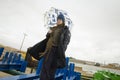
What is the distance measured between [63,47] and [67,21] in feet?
2.01

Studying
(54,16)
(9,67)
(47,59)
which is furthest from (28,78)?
(9,67)

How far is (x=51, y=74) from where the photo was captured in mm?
2162

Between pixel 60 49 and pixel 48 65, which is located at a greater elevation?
pixel 60 49

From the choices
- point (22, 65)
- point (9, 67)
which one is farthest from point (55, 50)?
point (22, 65)

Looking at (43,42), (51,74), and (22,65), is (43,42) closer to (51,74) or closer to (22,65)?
(51,74)

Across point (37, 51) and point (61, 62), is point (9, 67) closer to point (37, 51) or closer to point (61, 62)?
point (37, 51)

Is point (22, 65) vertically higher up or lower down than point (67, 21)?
lower down

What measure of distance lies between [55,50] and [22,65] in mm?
3020

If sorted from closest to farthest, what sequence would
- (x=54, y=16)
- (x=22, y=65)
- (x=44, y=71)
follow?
(x=44, y=71) → (x=54, y=16) → (x=22, y=65)

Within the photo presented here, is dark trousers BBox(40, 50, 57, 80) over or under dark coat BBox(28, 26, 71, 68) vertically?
under

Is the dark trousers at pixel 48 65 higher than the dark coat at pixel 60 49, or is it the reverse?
the dark coat at pixel 60 49

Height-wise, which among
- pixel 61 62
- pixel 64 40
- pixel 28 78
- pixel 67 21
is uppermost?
pixel 67 21

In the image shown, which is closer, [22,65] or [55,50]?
[55,50]

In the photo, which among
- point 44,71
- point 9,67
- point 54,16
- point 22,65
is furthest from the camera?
point 22,65
